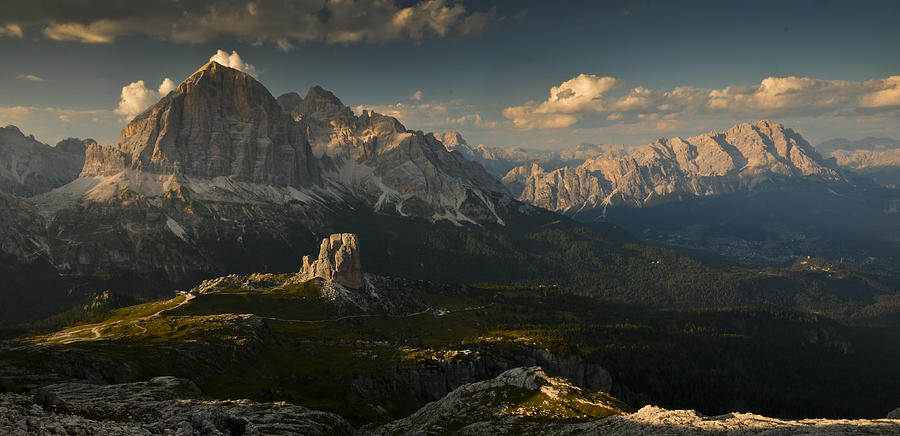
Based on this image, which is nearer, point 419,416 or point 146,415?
point 146,415

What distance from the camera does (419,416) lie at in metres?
119

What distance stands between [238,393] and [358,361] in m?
59.7

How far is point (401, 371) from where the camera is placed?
176 metres

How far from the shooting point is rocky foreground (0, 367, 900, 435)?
49.8 m

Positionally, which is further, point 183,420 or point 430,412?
point 430,412

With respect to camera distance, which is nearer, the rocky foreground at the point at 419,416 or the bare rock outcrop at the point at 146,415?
A: the bare rock outcrop at the point at 146,415

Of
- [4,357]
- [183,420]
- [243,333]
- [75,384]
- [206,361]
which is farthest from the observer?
[243,333]

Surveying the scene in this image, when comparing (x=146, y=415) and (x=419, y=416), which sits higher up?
(x=146, y=415)

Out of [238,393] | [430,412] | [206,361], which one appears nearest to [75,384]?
[238,393]

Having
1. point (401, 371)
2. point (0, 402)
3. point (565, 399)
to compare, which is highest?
point (0, 402)

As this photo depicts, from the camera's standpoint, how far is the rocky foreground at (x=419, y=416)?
4975 centimetres

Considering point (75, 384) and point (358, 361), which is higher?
point (75, 384)

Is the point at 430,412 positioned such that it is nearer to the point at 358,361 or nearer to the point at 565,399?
the point at 565,399

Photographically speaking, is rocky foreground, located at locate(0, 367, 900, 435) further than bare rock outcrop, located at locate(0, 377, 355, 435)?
Yes
